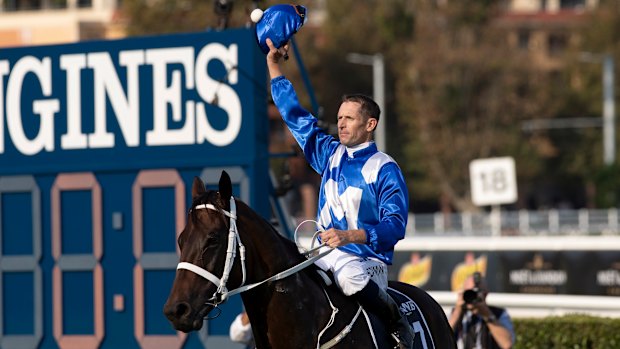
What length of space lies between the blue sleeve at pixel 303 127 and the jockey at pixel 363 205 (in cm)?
5

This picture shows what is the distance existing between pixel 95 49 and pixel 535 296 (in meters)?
5.83

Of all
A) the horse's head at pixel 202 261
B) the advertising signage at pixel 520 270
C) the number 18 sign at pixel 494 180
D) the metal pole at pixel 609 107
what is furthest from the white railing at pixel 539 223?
the horse's head at pixel 202 261

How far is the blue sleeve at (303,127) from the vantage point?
6246 mm

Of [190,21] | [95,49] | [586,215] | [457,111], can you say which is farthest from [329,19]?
[95,49]

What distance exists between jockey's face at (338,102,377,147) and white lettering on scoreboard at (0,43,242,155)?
3.25 m

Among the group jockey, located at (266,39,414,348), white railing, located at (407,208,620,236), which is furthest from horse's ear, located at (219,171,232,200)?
white railing, located at (407,208,620,236)

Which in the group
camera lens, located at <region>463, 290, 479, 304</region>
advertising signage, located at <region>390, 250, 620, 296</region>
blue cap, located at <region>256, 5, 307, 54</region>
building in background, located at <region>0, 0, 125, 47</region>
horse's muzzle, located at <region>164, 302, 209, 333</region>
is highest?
building in background, located at <region>0, 0, 125, 47</region>

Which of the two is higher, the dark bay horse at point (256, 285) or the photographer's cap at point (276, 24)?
the photographer's cap at point (276, 24)

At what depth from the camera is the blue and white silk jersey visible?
576cm

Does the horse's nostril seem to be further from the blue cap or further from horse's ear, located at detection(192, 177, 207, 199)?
the blue cap

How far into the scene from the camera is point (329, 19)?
181 feet

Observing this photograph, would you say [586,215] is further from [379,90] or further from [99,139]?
[99,139]

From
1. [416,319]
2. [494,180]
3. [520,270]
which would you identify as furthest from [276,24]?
[494,180]

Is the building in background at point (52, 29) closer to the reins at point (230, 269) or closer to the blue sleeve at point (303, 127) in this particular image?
the blue sleeve at point (303, 127)
